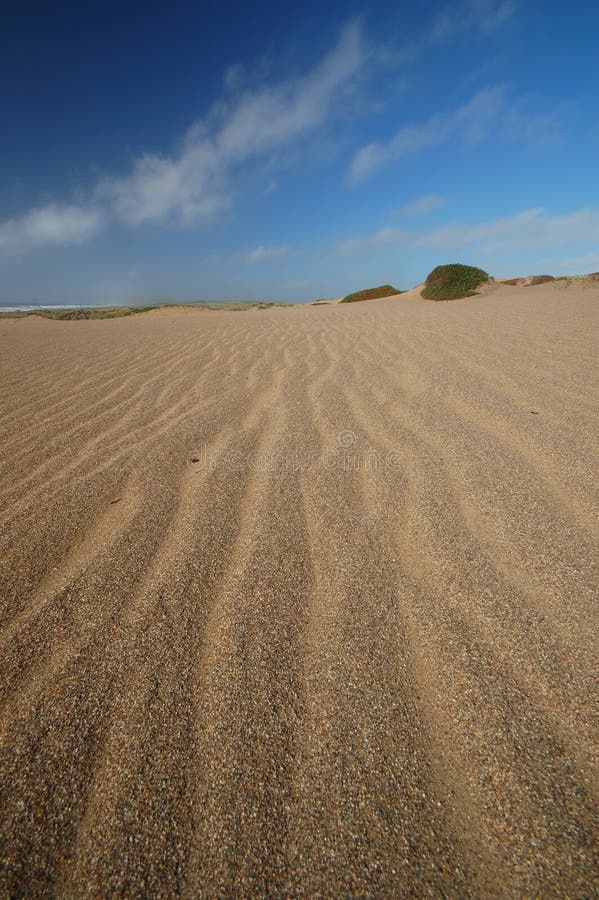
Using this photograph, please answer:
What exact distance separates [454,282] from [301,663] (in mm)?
15030

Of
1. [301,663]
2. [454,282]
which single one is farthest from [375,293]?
[301,663]

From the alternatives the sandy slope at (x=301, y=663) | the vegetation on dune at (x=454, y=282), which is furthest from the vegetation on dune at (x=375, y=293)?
the sandy slope at (x=301, y=663)

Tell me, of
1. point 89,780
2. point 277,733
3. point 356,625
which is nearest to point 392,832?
point 277,733

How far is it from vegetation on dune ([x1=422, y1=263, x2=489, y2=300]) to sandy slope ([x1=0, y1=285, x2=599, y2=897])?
40.8 feet

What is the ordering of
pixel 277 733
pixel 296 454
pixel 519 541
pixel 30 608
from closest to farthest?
1. pixel 277 733
2. pixel 30 608
3. pixel 519 541
4. pixel 296 454

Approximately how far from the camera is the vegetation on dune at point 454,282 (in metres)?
12.9

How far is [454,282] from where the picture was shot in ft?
43.9

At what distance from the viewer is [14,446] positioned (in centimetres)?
221

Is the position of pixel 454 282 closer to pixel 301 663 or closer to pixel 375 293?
pixel 375 293

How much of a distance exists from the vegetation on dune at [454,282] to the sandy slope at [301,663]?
1243 centimetres

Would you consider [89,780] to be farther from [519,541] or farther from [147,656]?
[519,541]

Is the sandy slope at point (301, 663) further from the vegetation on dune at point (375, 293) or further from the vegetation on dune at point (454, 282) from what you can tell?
the vegetation on dune at point (375, 293)

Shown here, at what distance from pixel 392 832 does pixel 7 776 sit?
733mm

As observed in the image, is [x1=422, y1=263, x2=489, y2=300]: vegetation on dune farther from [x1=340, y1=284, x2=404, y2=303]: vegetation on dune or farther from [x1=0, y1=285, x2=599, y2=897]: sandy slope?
[x1=0, y1=285, x2=599, y2=897]: sandy slope
